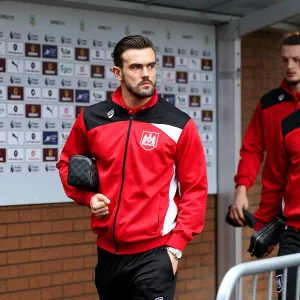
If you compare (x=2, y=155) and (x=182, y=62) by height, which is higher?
(x=182, y=62)

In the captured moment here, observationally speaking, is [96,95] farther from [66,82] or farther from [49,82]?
[49,82]

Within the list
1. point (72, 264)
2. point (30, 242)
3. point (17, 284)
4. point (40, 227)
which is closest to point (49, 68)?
point (40, 227)

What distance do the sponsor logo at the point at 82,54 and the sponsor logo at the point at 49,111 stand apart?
0.46 metres

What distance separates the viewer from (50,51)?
5.44 meters

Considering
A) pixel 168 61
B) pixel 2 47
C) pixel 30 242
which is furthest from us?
pixel 168 61

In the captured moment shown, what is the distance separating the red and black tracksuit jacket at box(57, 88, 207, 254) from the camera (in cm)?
368

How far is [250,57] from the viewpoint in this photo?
21.6 ft

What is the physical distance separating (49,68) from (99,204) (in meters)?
2.14

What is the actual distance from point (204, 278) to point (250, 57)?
2168 mm

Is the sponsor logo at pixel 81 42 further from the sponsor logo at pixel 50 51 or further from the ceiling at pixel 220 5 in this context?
the ceiling at pixel 220 5

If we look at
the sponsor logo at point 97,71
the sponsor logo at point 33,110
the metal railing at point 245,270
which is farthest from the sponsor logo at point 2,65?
the metal railing at point 245,270

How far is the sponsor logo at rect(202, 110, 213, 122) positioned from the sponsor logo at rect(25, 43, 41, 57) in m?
1.72

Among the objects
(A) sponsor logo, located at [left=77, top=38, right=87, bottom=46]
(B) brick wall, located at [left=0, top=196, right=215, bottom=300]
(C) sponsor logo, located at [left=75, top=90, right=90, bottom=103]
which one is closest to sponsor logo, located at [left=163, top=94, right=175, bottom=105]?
(C) sponsor logo, located at [left=75, top=90, right=90, bottom=103]

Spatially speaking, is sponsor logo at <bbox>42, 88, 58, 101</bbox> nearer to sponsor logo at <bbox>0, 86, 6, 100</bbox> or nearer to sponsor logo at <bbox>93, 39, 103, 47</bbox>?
sponsor logo at <bbox>0, 86, 6, 100</bbox>
